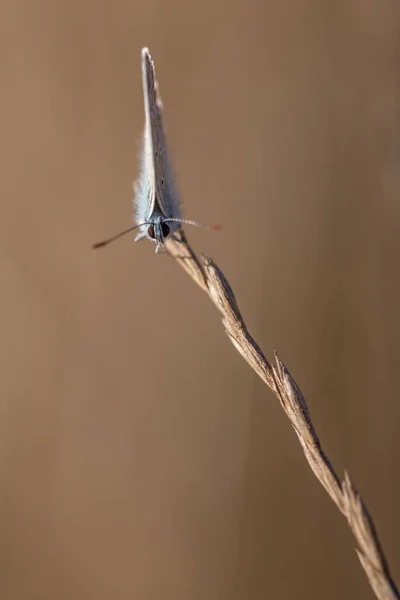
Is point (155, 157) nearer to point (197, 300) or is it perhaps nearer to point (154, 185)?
point (154, 185)

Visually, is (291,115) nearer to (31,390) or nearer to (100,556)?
(31,390)

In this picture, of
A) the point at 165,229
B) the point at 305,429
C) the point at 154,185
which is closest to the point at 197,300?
the point at 165,229

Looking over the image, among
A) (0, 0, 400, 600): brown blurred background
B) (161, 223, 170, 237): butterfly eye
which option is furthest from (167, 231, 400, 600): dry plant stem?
(0, 0, 400, 600): brown blurred background

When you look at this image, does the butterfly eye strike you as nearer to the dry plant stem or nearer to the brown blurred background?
the dry plant stem

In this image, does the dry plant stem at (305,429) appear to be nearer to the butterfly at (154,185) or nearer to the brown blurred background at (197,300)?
the butterfly at (154,185)

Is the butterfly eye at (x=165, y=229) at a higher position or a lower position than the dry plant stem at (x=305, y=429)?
higher

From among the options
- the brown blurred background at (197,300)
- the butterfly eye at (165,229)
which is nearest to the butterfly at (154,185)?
the butterfly eye at (165,229)
